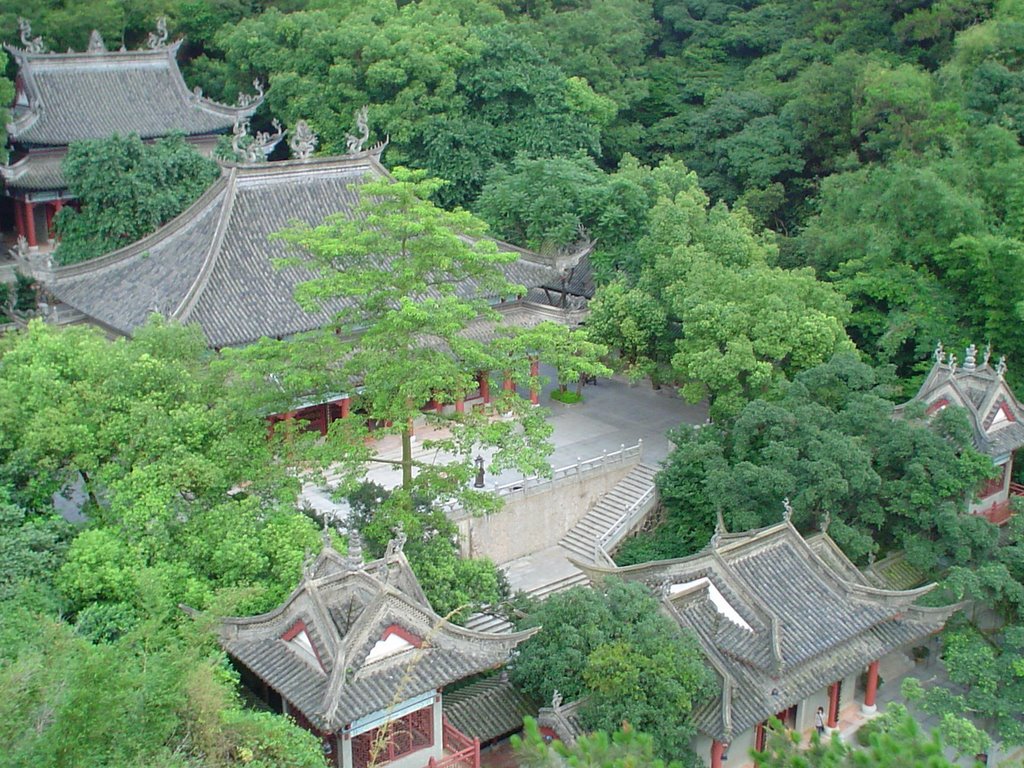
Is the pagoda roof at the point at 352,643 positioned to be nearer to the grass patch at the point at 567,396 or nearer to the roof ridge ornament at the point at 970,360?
the roof ridge ornament at the point at 970,360

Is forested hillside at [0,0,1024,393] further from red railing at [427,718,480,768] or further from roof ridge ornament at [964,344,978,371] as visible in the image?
red railing at [427,718,480,768]

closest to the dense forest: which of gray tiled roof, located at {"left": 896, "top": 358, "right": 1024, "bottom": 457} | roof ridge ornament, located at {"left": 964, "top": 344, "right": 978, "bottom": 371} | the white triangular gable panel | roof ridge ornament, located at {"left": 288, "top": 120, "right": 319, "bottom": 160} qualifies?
gray tiled roof, located at {"left": 896, "top": 358, "right": 1024, "bottom": 457}

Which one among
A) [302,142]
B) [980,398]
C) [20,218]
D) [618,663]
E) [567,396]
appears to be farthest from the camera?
[20,218]

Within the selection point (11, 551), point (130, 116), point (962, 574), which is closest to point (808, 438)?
point (962, 574)

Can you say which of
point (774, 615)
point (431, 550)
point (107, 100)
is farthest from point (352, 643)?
point (107, 100)

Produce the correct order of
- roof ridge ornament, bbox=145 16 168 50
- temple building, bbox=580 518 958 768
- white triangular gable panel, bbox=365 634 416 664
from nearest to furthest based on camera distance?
white triangular gable panel, bbox=365 634 416 664
temple building, bbox=580 518 958 768
roof ridge ornament, bbox=145 16 168 50

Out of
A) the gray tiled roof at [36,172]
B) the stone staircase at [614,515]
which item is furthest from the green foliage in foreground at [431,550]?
the gray tiled roof at [36,172]

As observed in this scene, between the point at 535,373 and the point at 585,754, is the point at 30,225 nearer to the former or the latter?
the point at 535,373

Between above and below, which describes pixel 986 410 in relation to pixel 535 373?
above
